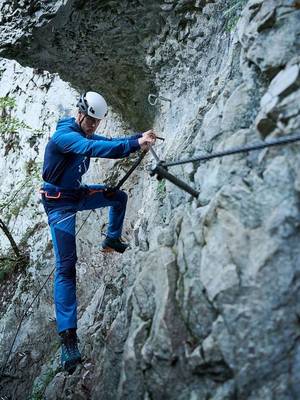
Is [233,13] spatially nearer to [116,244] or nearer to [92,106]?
[92,106]

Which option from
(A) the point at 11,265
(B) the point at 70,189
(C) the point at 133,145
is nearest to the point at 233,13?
(C) the point at 133,145

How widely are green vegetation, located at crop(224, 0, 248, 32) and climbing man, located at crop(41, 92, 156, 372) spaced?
6.40 ft

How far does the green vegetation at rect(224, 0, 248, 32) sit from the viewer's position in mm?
5746

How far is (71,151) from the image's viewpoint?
18.7 ft

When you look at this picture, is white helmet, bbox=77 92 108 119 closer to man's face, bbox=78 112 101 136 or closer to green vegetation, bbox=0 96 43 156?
man's face, bbox=78 112 101 136

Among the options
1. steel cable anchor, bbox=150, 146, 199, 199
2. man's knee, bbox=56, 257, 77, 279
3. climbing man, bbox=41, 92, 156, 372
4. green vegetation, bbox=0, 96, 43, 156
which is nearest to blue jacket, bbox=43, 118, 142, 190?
climbing man, bbox=41, 92, 156, 372

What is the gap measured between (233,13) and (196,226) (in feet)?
11.7

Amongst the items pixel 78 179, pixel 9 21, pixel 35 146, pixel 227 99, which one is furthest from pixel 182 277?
pixel 35 146

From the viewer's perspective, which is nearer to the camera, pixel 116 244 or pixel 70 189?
pixel 70 189

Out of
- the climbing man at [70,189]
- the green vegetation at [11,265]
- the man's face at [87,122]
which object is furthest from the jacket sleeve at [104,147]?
the green vegetation at [11,265]

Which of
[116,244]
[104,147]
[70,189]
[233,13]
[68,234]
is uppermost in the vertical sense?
[233,13]

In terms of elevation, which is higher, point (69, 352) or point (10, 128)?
point (69, 352)

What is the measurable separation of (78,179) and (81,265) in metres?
2.65

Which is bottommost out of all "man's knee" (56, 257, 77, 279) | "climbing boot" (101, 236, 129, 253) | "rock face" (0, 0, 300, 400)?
"climbing boot" (101, 236, 129, 253)
